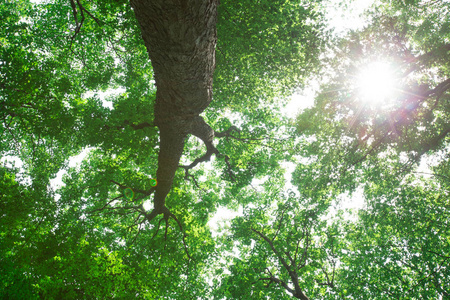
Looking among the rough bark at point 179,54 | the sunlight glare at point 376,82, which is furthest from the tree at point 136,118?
the sunlight glare at point 376,82

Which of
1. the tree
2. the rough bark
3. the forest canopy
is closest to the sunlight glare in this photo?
the forest canopy

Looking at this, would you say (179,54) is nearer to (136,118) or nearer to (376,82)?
(136,118)

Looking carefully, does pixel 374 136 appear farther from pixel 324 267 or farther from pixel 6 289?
pixel 6 289

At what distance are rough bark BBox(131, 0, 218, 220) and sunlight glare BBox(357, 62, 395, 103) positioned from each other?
7.34 meters

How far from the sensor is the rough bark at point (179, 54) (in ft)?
A: 9.57

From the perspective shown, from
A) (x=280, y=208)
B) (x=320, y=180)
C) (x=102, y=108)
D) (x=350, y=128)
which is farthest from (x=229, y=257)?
(x=102, y=108)

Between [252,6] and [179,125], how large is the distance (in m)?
→ 3.75

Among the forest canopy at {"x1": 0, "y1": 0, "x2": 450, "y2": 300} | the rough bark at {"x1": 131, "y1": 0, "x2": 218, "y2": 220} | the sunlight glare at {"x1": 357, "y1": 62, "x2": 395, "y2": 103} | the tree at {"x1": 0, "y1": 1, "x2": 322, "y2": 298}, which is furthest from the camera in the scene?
the sunlight glare at {"x1": 357, "y1": 62, "x2": 395, "y2": 103}

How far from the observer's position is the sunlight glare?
8.30 meters

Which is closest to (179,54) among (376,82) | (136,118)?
(136,118)

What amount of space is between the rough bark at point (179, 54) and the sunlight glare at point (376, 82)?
7.34m

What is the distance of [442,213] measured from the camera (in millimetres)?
8352

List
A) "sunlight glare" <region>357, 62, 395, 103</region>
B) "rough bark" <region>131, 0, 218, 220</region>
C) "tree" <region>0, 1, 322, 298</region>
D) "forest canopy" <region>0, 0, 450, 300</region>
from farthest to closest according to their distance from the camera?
"sunlight glare" <region>357, 62, 395, 103</region>
"forest canopy" <region>0, 0, 450, 300</region>
"tree" <region>0, 1, 322, 298</region>
"rough bark" <region>131, 0, 218, 220</region>

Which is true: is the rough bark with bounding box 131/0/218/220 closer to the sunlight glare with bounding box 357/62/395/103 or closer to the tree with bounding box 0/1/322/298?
the tree with bounding box 0/1/322/298
